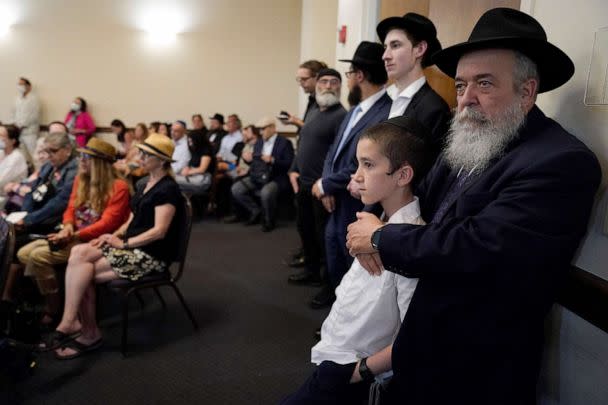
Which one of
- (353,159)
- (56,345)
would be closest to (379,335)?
(353,159)

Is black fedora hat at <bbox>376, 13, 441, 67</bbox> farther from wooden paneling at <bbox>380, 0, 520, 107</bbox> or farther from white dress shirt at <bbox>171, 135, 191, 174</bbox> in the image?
white dress shirt at <bbox>171, 135, 191, 174</bbox>

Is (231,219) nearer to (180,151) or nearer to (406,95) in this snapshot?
(180,151)

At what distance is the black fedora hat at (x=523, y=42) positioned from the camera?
100 cm

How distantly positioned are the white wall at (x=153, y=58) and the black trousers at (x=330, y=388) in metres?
7.69

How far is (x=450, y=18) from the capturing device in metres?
2.11

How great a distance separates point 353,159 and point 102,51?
745 centimetres

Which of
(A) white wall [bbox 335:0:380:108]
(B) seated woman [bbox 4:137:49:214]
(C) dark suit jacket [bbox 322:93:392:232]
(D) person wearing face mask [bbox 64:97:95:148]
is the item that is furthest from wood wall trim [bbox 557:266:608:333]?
(D) person wearing face mask [bbox 64:97:95:148]

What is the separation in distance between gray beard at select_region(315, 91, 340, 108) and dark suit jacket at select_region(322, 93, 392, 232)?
2.00 ft

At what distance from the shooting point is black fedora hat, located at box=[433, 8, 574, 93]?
100 centimetres

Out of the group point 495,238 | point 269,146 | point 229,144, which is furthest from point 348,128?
point 229,144

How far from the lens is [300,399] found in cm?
116

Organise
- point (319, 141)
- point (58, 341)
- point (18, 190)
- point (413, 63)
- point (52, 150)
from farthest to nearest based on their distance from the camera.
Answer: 1. point (18, 190)
2. point (319, 141)
3. point (52, 150)
4. point (58, 341)
5. point (413, 63)

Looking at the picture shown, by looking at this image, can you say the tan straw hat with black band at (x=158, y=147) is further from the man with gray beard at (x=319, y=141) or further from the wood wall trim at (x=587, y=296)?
the wood wall trim at (x=587, y=296)

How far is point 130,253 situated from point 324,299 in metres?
1.33
